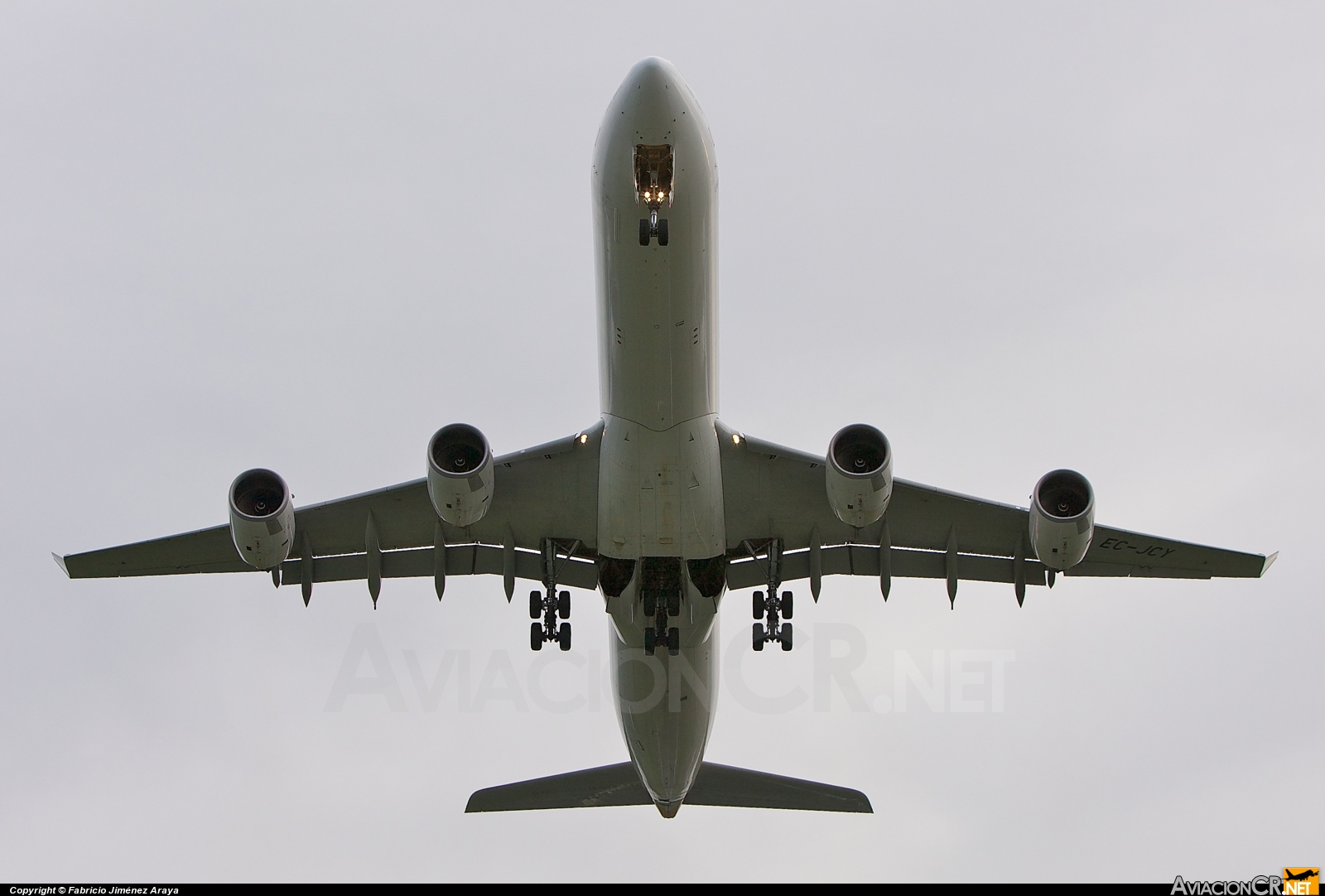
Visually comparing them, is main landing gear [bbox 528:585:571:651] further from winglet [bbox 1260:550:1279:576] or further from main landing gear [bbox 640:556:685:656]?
winglet [bbox 1260:550:1279:576]

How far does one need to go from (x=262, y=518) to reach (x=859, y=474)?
7885mm

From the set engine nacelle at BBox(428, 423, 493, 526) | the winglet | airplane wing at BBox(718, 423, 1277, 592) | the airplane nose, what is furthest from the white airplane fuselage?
the winglet

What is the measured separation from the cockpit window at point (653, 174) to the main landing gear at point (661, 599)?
19.0 feet

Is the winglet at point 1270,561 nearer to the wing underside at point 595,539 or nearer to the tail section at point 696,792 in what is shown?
the wing underside at point 595,539

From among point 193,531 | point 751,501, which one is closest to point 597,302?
point 751,501

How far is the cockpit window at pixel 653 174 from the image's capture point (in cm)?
1488

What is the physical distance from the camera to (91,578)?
19453mm

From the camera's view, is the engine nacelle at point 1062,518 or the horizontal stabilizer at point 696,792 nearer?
the engine nacelle at point 1062,518

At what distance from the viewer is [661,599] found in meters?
19.2

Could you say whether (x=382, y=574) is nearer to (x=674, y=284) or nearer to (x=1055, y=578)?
(x=674, y=284)

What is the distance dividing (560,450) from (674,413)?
2.47 meters

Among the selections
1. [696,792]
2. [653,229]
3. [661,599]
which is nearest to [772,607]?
[661,599]

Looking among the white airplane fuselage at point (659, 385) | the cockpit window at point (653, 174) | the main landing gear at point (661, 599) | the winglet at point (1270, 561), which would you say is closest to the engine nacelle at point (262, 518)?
the white airplane fuselage at point (659, 385)

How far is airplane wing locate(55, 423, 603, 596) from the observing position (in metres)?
18.6
